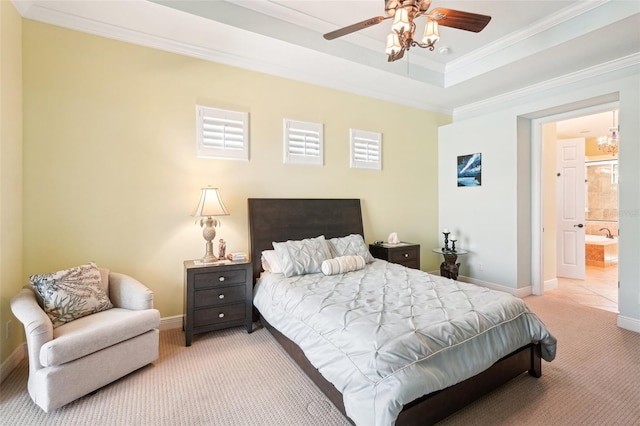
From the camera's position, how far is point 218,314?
303 centimetres

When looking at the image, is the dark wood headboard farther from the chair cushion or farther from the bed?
the chair cushion

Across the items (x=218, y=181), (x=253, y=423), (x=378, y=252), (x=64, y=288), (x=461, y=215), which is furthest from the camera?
(x=461, y=215)

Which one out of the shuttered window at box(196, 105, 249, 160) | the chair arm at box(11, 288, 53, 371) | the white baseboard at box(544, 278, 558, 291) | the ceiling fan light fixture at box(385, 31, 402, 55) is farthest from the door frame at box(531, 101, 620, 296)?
the chair arm at box(11, 288, 53, 371)

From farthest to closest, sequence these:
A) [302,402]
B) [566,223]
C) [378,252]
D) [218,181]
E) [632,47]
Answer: [566,223]
[378,252]
[218,181]
[632,47]
[302,402]

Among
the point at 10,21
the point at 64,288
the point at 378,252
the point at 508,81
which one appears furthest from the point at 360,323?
the point at 508,81

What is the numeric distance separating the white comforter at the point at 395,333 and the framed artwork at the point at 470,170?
269 cm

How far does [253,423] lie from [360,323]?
3.00 ft

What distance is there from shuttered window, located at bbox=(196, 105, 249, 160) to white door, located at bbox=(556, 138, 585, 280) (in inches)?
226

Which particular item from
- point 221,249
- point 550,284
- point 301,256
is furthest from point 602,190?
point 221,249

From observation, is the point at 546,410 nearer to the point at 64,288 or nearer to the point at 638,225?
the point at 638,225

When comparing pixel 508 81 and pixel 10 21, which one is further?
pixel 508 81

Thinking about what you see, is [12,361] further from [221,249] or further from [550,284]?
[550,284]

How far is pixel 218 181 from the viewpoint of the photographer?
347 cm

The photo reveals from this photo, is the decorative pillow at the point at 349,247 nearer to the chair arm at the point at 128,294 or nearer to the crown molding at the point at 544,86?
the chair arm at the point at 128,294
